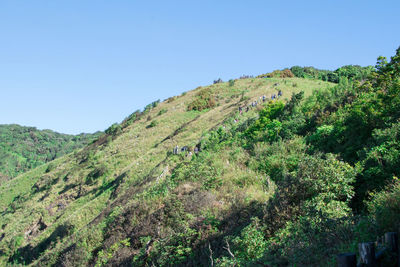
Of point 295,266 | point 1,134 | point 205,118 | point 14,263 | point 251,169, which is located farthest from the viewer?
point 1,134

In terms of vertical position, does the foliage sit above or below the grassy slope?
above

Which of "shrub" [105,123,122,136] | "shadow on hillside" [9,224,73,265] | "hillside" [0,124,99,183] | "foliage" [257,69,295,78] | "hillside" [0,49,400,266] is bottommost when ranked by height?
"shadow on hillside" [9,224,73,265]

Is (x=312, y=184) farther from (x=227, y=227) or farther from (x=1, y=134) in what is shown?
(x=1, y=134)

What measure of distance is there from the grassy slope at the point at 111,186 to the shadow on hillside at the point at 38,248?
0.57 feet

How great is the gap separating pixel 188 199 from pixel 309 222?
18.0 ft

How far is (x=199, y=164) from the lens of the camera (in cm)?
1448

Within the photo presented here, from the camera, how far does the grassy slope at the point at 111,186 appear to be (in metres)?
15.6

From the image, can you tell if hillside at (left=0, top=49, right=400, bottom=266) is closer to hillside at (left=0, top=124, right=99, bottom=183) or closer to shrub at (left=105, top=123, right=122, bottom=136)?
shrub at (left=105, top=123, right=122, bottom=136)

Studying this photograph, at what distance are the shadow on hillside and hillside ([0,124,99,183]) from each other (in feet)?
214

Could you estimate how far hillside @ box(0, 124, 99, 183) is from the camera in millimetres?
100812

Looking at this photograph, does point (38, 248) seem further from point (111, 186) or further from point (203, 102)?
point (203, 102)

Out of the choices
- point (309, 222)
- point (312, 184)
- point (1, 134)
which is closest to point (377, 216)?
point (309, 222)

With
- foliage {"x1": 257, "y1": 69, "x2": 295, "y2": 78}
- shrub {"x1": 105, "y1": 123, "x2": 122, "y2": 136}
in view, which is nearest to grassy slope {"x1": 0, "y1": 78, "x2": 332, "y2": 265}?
shrub {"x1": 105, "y1": 123, "x2": 122, "y2": 136}

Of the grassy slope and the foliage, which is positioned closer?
the grassy slope
